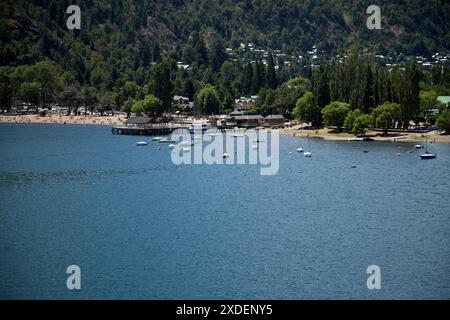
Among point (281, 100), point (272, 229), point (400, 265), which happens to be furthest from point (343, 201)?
point (281, 100)

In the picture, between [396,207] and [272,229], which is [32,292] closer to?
[272,229]

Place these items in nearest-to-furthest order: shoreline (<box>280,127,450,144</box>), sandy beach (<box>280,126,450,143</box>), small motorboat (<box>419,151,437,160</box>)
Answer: small motorboat (<box>419,151,437,160</box>), shoreline (<box>280,127,450,144</box>), sandy beach (<box>280,126,450,143</box>)

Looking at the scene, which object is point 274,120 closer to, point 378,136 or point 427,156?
point 378,136

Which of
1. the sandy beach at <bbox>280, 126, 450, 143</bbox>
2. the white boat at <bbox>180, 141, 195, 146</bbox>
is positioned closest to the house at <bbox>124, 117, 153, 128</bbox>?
the sandy beach at <bbox>280, 126, 450, 143</bbox>

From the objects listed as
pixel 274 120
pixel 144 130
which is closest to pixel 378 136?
pixel 274 120

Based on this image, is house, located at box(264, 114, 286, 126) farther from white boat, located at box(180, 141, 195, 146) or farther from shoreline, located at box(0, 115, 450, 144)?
white boat, located at box(180, 141, 195, 146)

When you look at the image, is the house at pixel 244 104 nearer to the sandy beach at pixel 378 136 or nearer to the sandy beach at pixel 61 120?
the sandy beach at pixel 61 120

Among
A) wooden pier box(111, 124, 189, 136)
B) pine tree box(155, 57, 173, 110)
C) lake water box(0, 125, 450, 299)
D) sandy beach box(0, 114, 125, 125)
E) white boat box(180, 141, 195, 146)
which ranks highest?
pine tree box(155, 57, 173, 110)

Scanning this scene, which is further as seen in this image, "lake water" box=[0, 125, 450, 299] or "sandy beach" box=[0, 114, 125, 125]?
"sandy beach" box=[0, 114, 125, 125]
